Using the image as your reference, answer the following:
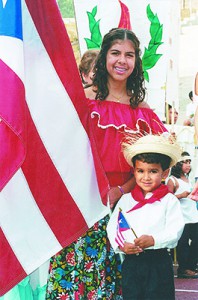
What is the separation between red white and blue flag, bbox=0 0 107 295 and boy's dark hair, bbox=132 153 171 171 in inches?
24.1

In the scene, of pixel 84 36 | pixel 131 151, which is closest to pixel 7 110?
pixel 131 151

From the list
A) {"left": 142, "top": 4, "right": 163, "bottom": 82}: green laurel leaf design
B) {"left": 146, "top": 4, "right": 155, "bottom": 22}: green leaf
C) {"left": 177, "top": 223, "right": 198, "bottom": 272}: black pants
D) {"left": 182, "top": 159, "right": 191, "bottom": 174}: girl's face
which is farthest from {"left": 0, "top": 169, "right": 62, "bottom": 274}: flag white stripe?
{"left": 182, "top": 159, "right": 191, "bottom": 174}: girl's face

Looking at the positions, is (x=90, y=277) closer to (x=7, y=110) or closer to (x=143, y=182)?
(x=143, y=182)

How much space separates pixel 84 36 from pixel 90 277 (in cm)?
265

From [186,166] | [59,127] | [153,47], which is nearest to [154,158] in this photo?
[59,127]

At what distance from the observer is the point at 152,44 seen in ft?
21.4

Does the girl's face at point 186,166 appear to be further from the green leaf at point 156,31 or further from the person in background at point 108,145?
the person in background at point 108,145

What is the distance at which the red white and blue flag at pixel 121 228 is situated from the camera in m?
4.57

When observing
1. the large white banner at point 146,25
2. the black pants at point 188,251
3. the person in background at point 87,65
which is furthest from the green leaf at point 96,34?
the black pants at point 188,251

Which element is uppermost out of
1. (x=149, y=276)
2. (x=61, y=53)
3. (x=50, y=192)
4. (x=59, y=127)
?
(x=61, y=53)

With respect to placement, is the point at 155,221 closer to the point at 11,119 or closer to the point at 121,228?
the point at 121,228

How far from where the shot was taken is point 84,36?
260 inches

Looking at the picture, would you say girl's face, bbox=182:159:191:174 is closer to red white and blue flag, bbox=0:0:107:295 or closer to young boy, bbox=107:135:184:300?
young boy, bbox=107:135:184:300

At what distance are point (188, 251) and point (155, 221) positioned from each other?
4832 mm
